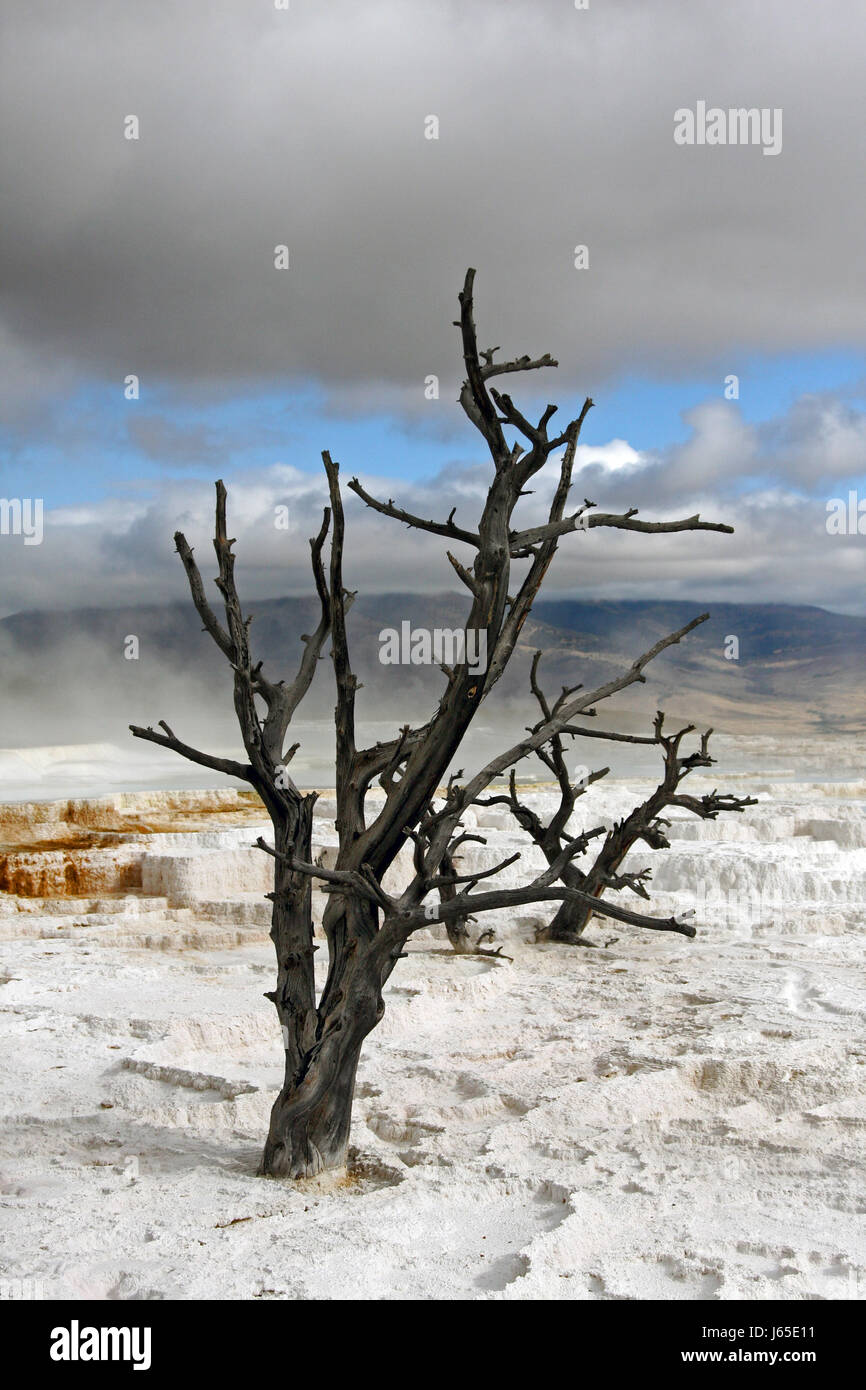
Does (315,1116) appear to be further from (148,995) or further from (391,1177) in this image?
(148,995)

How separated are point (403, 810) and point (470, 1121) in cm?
174

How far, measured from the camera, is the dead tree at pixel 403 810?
4.02 m

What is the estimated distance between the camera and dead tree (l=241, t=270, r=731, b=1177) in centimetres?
Answer: 402

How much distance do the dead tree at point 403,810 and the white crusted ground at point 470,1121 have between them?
349 mm

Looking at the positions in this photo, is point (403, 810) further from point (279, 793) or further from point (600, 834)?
point (600, 834)

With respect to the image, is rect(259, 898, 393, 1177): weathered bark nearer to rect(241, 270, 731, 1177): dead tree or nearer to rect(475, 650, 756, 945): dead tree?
rect(241, 270, 731, 1177): dead tree

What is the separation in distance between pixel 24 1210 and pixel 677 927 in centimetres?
234

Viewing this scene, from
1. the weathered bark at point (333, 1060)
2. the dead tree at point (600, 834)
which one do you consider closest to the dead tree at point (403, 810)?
the weathered bark at point (333, 1060)

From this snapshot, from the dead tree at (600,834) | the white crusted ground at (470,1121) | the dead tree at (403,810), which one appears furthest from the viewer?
the dead tree at (600,834)

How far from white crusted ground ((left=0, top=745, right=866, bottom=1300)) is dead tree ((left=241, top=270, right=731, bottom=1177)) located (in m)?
0.35

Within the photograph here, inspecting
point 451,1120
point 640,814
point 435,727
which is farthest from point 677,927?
point 640,814

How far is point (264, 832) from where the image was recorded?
14.7 meters

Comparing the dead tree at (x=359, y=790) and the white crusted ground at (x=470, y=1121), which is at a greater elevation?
the dead tree at (x=359, y=790)

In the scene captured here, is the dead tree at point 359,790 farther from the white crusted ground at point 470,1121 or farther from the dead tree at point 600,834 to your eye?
the dead tree at point 600,834
